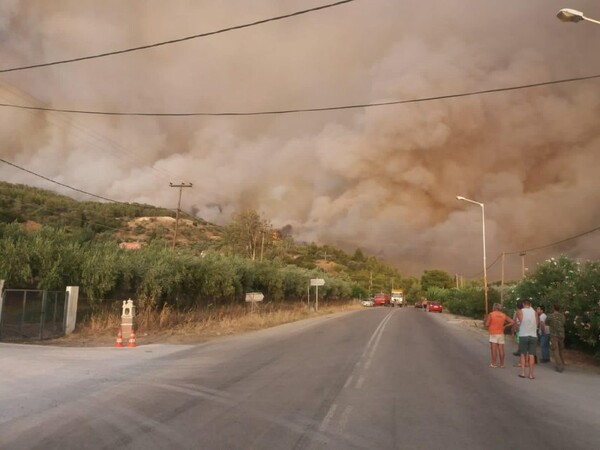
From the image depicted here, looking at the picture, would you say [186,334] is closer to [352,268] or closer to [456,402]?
[456,402]

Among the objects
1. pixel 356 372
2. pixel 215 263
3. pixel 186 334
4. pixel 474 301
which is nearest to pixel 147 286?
pixel 186 334

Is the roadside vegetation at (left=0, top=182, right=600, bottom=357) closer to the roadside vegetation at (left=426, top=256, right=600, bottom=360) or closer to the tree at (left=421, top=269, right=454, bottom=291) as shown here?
the roadside vegetation at (left=426, top=256, right=600, bottom=360)

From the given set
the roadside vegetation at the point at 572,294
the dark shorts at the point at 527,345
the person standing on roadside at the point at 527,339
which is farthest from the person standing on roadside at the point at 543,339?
the dark shorts at the point at 527,345

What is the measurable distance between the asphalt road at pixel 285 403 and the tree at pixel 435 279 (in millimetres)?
148516

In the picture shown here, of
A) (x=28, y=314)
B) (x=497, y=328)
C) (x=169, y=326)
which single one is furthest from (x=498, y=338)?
(x=169, y=326)

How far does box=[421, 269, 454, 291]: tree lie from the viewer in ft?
519

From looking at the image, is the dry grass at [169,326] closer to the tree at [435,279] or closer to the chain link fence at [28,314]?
the chain link fence at [28,314]

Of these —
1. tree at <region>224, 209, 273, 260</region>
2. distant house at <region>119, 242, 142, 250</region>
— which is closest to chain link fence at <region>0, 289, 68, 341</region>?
distant house at <region>119, 242, 142, 250</region>

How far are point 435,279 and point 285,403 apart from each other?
160 meters

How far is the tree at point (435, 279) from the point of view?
519 feet

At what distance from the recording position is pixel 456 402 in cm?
898

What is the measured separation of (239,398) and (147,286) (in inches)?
735

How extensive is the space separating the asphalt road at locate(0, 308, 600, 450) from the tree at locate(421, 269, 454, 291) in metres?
149

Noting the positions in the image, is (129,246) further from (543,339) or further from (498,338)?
(498,338)
